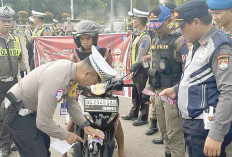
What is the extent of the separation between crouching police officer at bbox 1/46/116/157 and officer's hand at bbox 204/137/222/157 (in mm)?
941

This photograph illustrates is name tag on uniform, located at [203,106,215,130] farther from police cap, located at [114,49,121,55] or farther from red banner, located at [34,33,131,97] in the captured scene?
police cap, located at [114,49,121,55]

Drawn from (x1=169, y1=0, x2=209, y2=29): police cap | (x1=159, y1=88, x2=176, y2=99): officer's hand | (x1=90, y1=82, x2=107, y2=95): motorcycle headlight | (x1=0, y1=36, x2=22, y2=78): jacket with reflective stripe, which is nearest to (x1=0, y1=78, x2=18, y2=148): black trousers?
(x1=0, y1=36, x2=22, y2=78): jacket with reflective stripe

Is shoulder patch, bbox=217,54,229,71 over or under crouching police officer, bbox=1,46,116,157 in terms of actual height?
over

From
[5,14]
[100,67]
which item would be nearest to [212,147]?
[100,67]

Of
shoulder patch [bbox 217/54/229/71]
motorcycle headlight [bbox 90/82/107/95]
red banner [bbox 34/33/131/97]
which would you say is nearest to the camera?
shoulder patch [bbox 217/54/229/71]

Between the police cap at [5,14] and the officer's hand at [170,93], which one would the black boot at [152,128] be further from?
the police cap at [5,14]

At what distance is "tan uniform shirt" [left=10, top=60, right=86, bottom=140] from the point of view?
216cm

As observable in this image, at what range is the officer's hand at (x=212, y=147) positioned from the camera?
1950 millimetres

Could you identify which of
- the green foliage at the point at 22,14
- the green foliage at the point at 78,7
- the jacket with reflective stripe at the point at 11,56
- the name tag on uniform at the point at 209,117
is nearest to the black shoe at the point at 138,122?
the jacket with reflective stripe at the point at 11,56

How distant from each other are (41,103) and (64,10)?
161 feet

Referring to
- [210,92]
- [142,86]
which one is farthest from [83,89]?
[142,86]

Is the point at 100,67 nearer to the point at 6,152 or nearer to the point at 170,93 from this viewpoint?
the point at 170,93

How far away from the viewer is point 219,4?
2.38 metres

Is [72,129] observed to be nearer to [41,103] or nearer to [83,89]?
[83,89]
